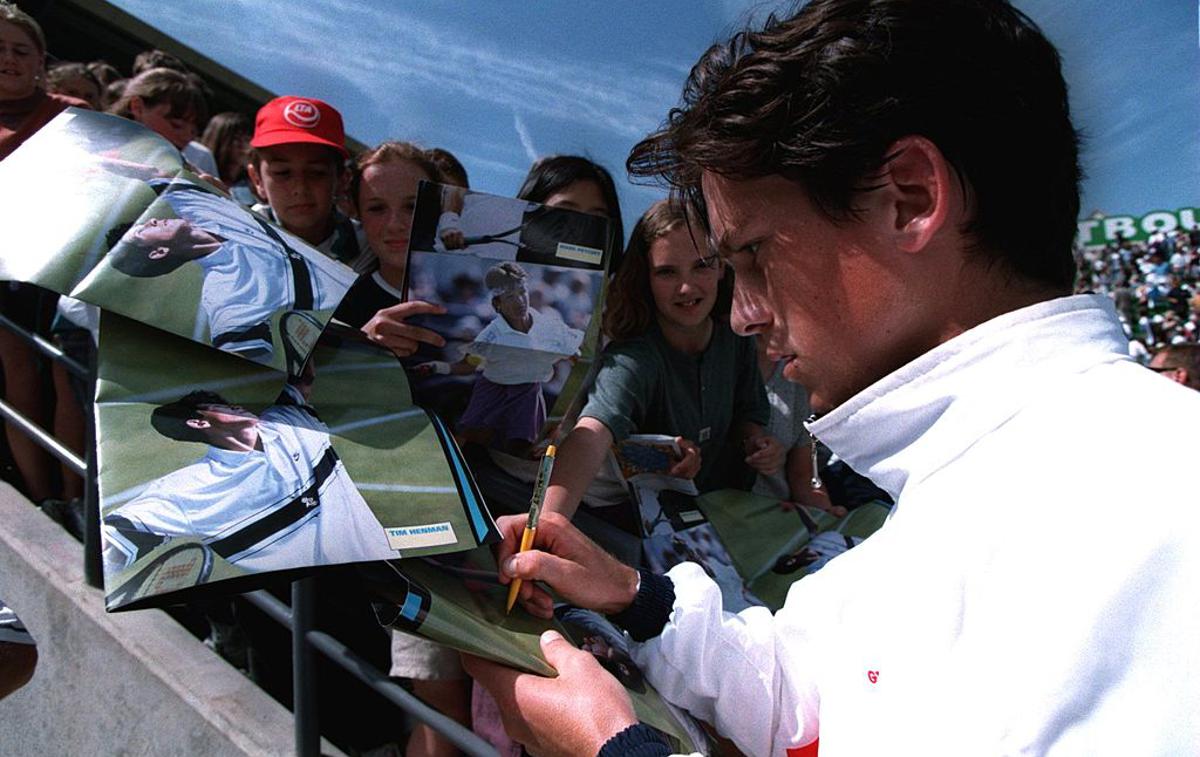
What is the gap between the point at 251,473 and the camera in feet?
3.92

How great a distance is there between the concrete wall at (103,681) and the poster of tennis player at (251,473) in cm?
105

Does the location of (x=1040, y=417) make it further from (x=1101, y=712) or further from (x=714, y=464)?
(x=714, y=464)

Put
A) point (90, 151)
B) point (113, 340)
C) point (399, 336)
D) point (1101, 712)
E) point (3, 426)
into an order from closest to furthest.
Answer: point (1101, 712) < point (113, 340) < point (90, 151) < point (399, 336) < point (3, 426)

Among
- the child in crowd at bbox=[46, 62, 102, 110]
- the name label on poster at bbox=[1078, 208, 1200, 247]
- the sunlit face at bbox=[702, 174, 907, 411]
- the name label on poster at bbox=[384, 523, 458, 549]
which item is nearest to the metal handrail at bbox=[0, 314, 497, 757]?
the name label on poster at bbox=[384, 523, 458, 549]

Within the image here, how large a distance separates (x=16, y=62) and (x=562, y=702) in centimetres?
321

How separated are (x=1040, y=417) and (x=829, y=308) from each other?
28 centimetres

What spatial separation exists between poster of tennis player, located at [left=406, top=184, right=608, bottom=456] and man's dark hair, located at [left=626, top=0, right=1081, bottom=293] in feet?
2.00

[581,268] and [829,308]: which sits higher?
[829,308]

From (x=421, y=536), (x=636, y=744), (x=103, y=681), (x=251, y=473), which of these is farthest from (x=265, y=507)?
(x=103, y=681)

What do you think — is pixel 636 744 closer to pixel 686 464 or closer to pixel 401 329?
pixel 401 329

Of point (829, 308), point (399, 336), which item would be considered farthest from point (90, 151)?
point (829, 308)

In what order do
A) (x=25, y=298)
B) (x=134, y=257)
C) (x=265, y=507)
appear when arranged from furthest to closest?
(x=25, y=298) < (x=134, y=257) < (x=265, y=507)

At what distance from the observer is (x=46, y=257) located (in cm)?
131

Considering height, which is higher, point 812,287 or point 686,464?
point 812,287
